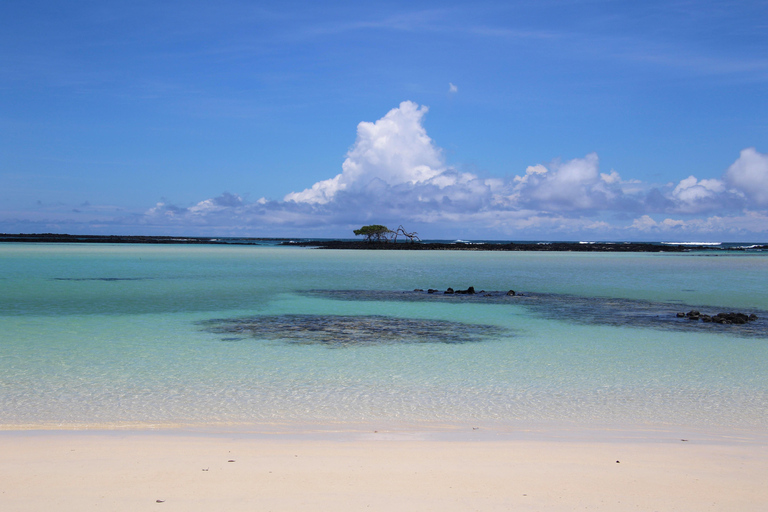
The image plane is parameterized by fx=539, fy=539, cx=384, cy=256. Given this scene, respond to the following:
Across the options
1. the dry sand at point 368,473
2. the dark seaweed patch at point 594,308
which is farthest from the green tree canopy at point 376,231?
the dry sand at point 368,473

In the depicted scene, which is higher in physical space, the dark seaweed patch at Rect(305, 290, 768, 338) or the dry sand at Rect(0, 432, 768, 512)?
the dark seaweed patch at Rect(305, 290, 768, 338)

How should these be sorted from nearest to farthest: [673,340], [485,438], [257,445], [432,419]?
[257,445] < [485,438] < [432,419] < [673,340]

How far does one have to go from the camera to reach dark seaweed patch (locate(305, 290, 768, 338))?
1647 centimetres

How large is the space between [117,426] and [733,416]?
8781mm

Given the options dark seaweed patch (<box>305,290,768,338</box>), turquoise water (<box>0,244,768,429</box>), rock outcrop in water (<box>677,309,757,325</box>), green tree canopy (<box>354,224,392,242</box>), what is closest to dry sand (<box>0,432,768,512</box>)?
turquoise water (<box>0,244,768,429</box>)

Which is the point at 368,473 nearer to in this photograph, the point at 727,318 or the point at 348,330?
the point at 348,330

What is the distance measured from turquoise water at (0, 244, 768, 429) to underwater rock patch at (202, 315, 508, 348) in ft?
0.25

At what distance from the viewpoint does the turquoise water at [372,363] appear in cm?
802

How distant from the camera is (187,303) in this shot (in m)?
21.4

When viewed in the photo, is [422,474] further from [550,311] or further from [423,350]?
[550,311]

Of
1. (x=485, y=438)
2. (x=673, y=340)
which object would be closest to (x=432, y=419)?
(x=485, y=438)

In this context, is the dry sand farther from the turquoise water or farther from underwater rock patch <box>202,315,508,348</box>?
underwater rock patch <box>202,315,508,348</box>

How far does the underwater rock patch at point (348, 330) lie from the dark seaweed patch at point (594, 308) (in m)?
4.50

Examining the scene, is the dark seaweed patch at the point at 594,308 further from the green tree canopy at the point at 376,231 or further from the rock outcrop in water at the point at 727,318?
the green tree canopy at the point at 376,231
